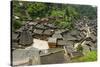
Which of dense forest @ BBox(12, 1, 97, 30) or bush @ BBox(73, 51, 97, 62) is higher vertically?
dense forest @ BBox(12, 1, 97, 30)

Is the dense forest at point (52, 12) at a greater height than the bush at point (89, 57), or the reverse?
the dense forest at point (52, 12)

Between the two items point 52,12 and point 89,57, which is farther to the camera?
point 89,57

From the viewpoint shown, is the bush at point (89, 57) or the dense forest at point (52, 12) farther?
the bush at point (89, 57)

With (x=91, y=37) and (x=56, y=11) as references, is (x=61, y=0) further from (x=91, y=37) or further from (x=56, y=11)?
(x=91, y=37)

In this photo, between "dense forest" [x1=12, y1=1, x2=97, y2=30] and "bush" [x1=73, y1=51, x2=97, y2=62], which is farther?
"bush" [x1=73, y1=51, x2=97, y2=62]

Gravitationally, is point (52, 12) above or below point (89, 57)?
above
